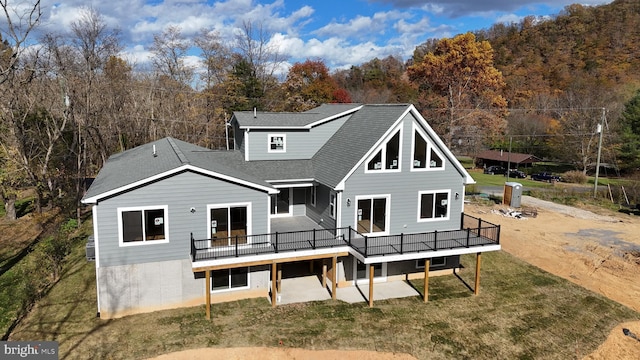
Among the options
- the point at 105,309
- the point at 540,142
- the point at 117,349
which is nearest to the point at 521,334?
the point at 117,349

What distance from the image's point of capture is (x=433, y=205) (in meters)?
18.8

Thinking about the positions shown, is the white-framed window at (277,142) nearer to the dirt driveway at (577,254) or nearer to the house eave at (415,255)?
the house eave at (415,255)

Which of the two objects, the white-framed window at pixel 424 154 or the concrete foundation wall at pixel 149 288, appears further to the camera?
the white-framed window at pixel 424 154

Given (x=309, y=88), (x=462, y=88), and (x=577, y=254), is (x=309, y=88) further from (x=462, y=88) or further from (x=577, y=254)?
(x=577, y=254)

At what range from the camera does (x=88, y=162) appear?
135ft

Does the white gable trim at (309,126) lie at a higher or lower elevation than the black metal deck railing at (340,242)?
higher

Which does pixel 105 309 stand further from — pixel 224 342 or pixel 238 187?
pixel 238 187

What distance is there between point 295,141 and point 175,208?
8.22 meters

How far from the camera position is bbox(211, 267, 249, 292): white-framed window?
16.2m

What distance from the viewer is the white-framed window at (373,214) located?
17875 mm

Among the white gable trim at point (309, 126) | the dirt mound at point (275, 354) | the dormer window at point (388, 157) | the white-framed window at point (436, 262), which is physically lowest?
the dirt mound at point (275, 354)

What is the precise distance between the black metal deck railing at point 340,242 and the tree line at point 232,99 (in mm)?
15027

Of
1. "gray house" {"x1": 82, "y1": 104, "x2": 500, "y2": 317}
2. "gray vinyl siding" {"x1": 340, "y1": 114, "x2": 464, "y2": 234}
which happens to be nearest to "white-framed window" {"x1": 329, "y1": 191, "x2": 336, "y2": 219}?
"gray house" {"x1": 82, "y1": 104, "x2": 500, "y2": 317}

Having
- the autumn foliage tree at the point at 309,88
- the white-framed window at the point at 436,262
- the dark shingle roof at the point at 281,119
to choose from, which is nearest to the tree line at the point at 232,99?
the autumn foliage tree at the point at 309,88
